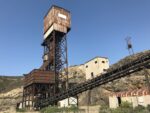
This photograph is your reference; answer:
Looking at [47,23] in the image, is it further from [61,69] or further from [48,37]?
[61,69]

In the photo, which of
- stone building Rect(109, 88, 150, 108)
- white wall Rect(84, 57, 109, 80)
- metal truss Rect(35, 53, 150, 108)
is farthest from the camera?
white wall Rect(84, 57, 109, 80)

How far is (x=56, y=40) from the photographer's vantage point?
48812mm

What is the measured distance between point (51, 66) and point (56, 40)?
6221mm

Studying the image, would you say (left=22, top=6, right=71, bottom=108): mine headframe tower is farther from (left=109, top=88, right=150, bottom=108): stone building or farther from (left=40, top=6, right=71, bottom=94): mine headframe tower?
(left=109, top=88, right=150, bottom=108): stone building

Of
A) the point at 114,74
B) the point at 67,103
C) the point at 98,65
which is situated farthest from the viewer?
the point at 98,65

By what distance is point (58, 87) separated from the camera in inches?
1779

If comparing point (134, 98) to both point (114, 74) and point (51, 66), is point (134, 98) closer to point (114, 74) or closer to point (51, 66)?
point (114, 74)

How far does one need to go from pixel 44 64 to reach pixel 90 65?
565 inches

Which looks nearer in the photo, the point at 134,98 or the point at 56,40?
the point at 134,98

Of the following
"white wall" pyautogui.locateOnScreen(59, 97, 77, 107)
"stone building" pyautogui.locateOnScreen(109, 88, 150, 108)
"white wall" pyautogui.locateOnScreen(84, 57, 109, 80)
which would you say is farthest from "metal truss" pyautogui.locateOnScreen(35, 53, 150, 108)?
"white wall" pyautogui.locateOnScreen(84, 57, 109, 80)

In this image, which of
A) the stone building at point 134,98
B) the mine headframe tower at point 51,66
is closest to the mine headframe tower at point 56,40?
the mine headframe tower at point 51,66

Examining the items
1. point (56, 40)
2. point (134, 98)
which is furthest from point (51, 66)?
point (134, 98)

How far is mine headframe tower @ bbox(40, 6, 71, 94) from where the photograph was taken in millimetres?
46812

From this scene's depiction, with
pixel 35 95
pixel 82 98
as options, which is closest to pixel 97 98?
pixel 82 98
